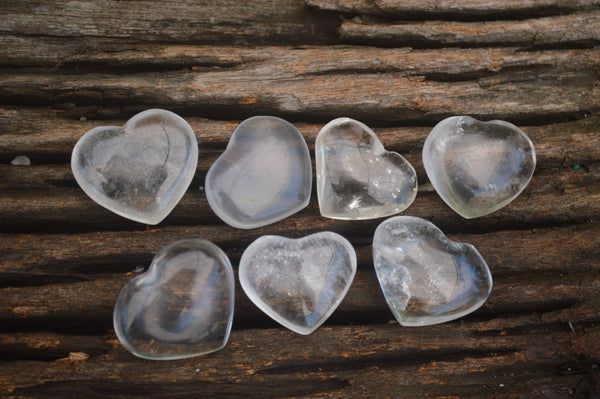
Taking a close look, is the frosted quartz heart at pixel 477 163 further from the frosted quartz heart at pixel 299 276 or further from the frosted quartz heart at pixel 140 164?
the frosted quartz heart at pixel 140 164

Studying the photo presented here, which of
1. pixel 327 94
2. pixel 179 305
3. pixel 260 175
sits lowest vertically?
pixel 179 305

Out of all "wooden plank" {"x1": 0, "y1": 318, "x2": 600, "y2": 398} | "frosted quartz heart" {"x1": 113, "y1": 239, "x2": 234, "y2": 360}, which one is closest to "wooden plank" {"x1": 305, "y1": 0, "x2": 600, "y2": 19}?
"frosted quartz heart" {"x1": 113, "y1": 239, "x2": 234, "y2": 360}

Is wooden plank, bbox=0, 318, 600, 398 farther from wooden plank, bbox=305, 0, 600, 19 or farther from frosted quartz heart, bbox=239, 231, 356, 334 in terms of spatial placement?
wooden plank, bbox=305, 0, 600, 19

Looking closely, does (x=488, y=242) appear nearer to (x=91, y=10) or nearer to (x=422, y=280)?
(x=422, y=280)

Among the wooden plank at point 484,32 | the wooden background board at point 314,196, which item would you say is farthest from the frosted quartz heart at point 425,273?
the wooden plank at point 484,32

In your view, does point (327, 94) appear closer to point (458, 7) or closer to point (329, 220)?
point (329, 220)

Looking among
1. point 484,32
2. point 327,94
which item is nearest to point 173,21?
point 327,94

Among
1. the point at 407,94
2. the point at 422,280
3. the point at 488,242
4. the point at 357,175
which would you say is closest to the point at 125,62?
the point at 357,175
